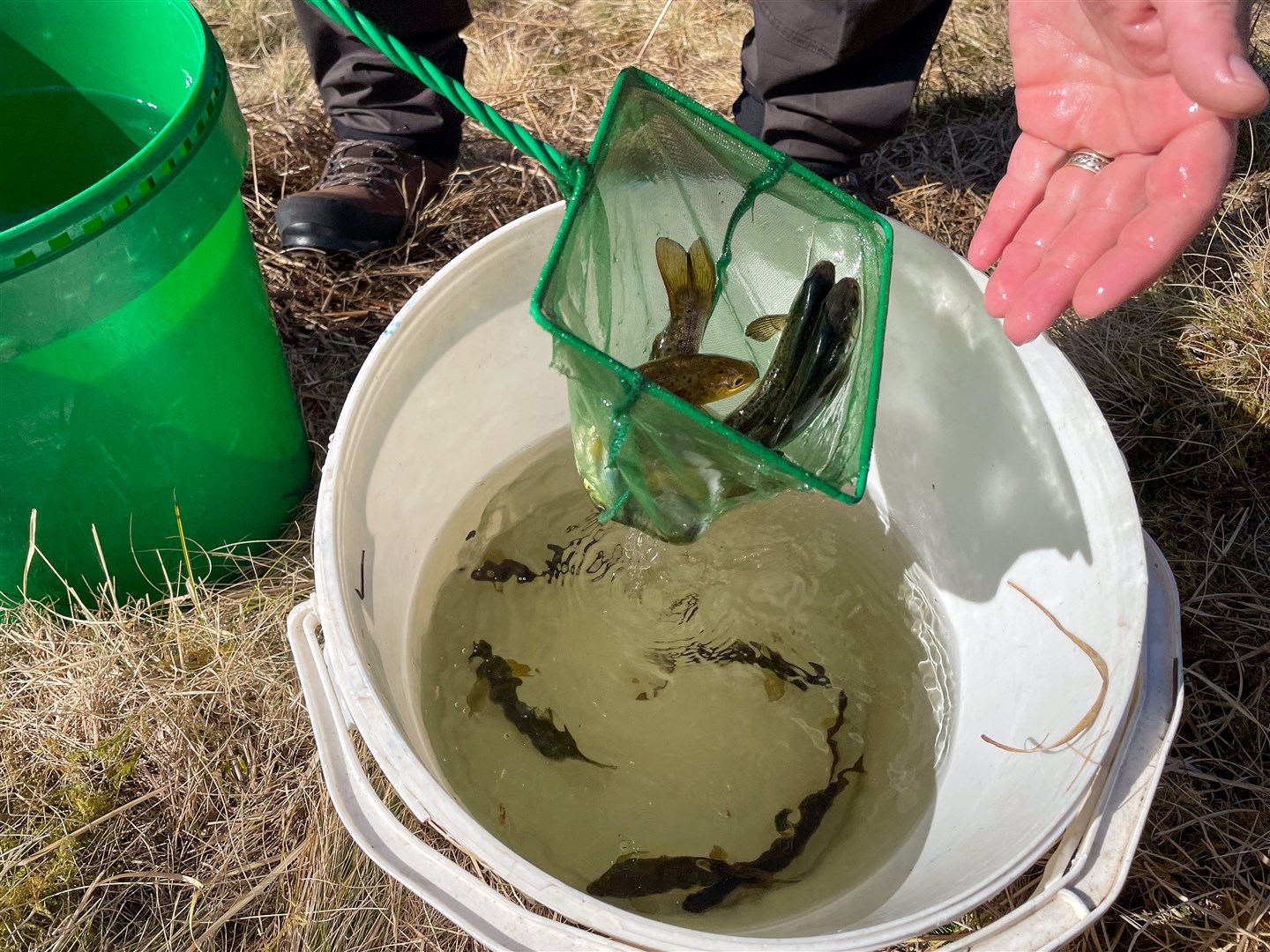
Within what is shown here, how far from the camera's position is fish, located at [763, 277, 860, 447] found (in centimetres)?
136

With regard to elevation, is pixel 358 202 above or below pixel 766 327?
below

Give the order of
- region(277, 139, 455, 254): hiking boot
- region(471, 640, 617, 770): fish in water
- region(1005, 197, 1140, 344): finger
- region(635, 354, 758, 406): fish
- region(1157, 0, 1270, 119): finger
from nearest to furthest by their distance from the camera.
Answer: region(1157, 0, 1270, 119): finger → region(1005, 197, 1140, 344): finger → region(635, 354, 758, 406): fish → region(471, 640, 617, 770): fish in water → region(277, 139, 455, 254): hiking boot

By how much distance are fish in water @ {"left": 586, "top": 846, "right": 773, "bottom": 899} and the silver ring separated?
1163 mm

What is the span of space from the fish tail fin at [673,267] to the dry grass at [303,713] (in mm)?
846

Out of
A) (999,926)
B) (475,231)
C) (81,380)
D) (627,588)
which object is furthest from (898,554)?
(81,380)

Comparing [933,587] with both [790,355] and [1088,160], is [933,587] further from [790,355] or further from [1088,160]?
[1088,160]

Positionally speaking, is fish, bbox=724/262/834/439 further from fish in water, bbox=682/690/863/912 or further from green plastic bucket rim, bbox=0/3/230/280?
green plastic bucket rim, bbox=0/3/230/280

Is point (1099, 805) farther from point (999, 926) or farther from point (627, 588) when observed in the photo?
point (627, 588)

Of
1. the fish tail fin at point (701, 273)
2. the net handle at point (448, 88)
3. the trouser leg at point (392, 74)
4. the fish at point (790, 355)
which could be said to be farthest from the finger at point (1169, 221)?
the trouser leg at point (392, 74)

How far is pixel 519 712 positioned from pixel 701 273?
31.8 inches

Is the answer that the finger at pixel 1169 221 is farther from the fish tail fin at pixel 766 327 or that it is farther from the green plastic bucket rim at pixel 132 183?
the green plastic bucket rim at pixel 132 183

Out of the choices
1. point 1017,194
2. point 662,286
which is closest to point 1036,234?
point 1017,194

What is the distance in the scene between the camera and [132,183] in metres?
1.20

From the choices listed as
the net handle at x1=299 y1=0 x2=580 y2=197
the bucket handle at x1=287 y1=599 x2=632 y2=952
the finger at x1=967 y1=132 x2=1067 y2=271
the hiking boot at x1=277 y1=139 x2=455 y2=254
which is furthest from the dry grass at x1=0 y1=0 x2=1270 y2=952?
the net handle at x1=299 y1=0 x2=580 y2=197
